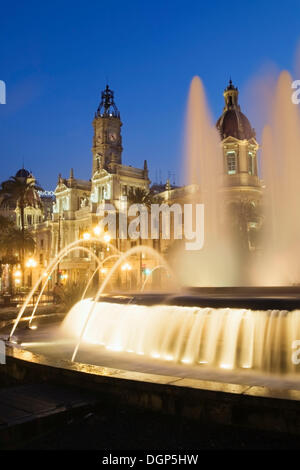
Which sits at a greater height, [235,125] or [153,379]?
[235,125]

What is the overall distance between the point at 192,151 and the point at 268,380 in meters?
26.7

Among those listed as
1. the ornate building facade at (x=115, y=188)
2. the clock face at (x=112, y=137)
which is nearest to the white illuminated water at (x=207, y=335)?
the ornate building facade at (x=115, y=188)

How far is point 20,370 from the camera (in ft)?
26.4

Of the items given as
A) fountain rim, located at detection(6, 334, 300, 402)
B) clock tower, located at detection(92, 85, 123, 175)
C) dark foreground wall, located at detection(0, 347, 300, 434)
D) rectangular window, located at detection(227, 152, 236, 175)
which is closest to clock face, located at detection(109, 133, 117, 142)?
clock tower, located at detection(92, 85, 123, 175)

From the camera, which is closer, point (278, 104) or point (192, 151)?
point (278, 104)

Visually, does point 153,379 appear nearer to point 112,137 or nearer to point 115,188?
point 115,188

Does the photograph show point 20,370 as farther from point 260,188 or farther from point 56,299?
point 260,188

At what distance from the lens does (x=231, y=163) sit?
6141 cm

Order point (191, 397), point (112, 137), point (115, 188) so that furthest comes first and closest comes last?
point (112, 137)
point (115, 188)
point (191, 397)

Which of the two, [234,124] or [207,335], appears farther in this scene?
[234,124]

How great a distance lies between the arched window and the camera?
60.4 metres

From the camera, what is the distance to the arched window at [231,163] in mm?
60406

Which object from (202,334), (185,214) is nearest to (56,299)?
(202,334)

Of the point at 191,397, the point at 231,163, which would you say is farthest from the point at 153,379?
the point at 231,163
